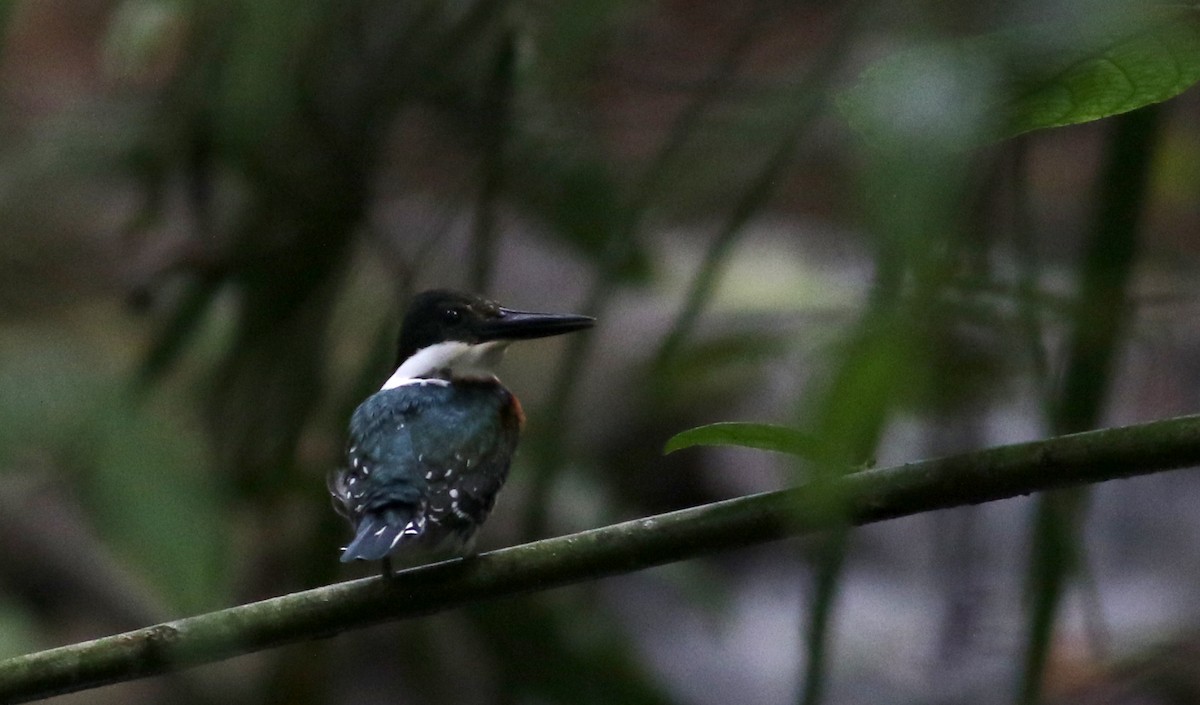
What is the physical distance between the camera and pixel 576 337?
1.42 meters

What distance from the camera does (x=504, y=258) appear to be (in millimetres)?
4027

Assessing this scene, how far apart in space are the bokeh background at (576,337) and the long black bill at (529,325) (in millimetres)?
78

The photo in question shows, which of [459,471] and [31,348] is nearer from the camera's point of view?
[459,471]

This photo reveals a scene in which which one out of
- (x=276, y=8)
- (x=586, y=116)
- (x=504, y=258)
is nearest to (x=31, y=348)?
(x=276, y=8)

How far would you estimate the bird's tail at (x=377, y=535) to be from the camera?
97 centimetres

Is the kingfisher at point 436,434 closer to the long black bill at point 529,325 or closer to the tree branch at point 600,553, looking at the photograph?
the long black bill at point 529,325

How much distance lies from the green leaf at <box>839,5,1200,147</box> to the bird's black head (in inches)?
31.4

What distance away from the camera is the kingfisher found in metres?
1.09

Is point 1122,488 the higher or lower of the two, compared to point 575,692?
lower

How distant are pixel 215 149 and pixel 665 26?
2.95 meters

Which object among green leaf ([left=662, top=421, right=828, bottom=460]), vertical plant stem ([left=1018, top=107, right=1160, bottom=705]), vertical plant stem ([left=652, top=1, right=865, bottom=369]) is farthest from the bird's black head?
green leaf ([left=662, top=421, right=828, bottom=460])

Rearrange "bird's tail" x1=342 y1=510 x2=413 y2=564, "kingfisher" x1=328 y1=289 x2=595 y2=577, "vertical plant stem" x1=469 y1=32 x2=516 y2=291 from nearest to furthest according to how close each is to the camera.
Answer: "bird's tail" x1=342 y1=510 x2=413 y2=564
"kingfisher" x1=328 y1=289 x2=595 y2=577
"vertical plant stem" x1=469 y1=32 x2=516 y2=291

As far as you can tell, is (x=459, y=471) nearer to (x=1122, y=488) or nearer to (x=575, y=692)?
(x=575, y=692)

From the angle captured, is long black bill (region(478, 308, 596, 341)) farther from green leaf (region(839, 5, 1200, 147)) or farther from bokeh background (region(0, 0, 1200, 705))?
green leaf (region(839, 5, 1200, 147))
